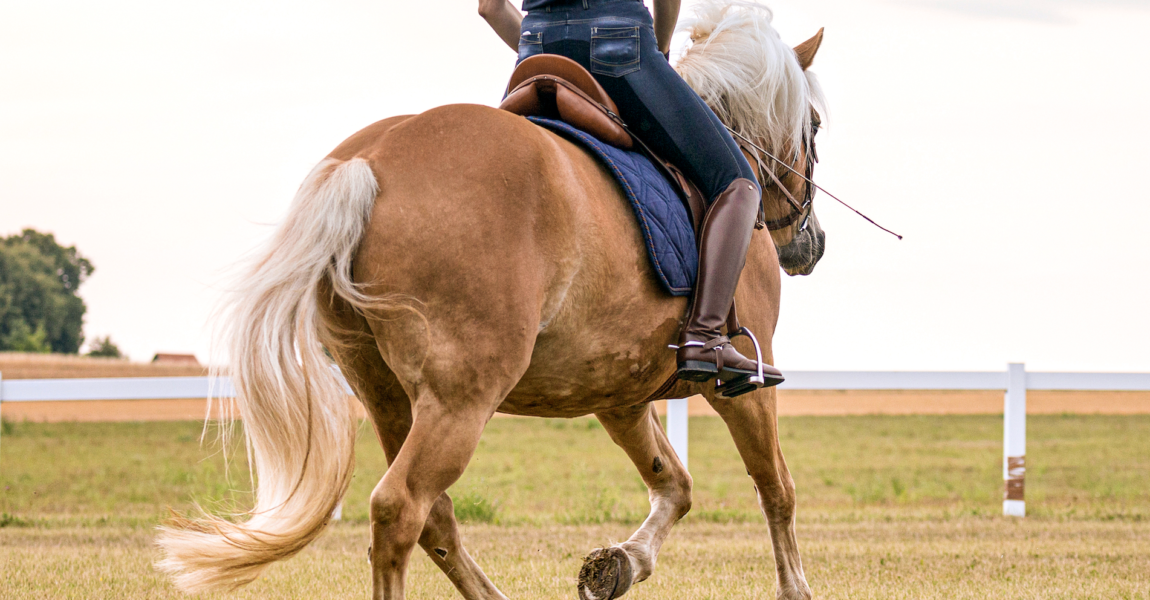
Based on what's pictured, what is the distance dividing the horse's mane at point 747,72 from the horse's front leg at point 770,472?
1220 mm

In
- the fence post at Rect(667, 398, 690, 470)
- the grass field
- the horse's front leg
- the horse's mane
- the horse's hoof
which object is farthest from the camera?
the fence post at Rect(667, 398, 690, 470)

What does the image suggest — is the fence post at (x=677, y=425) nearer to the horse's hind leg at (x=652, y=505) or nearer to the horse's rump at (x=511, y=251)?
the horse's hind leg at (x=652, y=505)

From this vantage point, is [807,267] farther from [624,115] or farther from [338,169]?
[338,169]

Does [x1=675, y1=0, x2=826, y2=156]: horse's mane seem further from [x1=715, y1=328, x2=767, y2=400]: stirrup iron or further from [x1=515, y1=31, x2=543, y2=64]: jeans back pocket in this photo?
[x1=715, y1=328, x2=767, y2=400]: stirrup iron

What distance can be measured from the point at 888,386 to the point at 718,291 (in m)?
6.35

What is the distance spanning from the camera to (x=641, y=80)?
3.60m

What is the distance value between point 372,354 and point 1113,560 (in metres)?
5.06

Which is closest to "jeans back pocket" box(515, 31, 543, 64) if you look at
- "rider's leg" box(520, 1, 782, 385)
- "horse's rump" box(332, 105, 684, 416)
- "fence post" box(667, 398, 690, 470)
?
"rider's leg" box(520, 1, 782, 385)

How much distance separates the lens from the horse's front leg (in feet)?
13.7

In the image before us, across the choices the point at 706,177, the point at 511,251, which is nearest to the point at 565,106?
the point at 706,177

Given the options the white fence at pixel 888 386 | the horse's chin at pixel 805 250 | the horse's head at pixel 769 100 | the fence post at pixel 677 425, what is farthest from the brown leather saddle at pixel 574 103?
the fence post at pixel 677 425

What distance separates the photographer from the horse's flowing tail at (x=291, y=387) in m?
2.84

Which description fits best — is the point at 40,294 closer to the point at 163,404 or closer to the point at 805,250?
the point at 163,404

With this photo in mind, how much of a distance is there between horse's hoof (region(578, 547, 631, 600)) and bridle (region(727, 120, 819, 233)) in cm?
159
